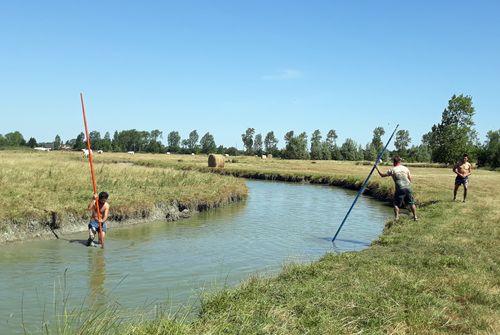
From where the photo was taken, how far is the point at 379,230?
19188 mm

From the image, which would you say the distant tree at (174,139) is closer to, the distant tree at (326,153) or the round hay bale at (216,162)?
the distant tree at (326,153)

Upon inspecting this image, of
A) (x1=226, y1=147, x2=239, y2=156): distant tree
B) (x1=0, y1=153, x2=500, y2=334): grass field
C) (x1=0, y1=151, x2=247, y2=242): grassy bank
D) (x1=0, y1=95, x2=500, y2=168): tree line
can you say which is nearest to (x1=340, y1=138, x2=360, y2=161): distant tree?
(x1=0, y1=95, x2=500, y2=168): tree line

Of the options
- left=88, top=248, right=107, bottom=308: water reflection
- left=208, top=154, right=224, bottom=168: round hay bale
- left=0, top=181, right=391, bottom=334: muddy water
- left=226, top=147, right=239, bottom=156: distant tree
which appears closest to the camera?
left=0, top=181, right=391, bottom=334: muddy water

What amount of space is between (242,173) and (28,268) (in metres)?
40.6

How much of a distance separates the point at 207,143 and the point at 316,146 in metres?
50.1

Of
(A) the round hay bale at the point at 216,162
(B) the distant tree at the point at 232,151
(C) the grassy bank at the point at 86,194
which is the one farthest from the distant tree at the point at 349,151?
(C) the grassy bank at the point at 86,194

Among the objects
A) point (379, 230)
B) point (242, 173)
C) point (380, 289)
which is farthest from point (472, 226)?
point (242, 173)

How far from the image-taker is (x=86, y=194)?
755 inches

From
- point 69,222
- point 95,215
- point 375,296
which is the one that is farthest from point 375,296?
point 69,222

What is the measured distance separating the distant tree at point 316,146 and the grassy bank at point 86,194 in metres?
86.2

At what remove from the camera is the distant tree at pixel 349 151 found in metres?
115

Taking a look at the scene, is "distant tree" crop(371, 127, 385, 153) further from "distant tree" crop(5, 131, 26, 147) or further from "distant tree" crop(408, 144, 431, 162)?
"distant tree" crop(5, 131, 26, 147)

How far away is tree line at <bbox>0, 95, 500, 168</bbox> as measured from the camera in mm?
71750

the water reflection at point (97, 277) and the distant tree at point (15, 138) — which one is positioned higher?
the distant tree at point (15, 138)
